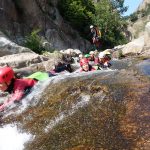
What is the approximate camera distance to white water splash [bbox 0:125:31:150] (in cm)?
747

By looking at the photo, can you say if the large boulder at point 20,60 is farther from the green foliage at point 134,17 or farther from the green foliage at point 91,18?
the green foliage at point 134,17

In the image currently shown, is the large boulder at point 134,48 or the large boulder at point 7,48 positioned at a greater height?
the large boulder at point 7,48

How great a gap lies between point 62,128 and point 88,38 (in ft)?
137

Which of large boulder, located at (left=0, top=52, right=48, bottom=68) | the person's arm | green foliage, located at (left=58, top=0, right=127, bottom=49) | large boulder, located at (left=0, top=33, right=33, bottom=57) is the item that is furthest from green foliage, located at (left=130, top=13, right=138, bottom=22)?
the person's arm

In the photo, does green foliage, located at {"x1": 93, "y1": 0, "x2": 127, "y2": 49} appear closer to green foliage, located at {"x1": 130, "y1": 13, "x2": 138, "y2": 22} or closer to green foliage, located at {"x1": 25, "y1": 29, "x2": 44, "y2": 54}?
green foliage, located at {"x1": 25, "y1": 29, "x2": 44, "y2": 54}

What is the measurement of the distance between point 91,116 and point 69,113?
65 cm

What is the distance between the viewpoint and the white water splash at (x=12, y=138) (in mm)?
7473

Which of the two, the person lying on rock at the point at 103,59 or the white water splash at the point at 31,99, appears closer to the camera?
the white water splash at the point at 31,99

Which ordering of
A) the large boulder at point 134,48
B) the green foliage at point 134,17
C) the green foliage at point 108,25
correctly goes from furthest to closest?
1. the green foliage at point 134,17
2. the green foliage at point 108,25
3. the large boulder at point 134,48

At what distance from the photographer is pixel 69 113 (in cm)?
802

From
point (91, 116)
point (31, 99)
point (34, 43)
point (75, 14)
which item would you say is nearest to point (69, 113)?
point (91, 116)

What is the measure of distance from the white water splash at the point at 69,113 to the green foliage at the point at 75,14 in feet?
117

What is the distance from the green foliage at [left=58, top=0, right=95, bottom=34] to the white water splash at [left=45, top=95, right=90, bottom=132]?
35651 millimetres

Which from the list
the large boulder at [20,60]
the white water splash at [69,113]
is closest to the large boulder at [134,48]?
the large boulder at [20,60]
